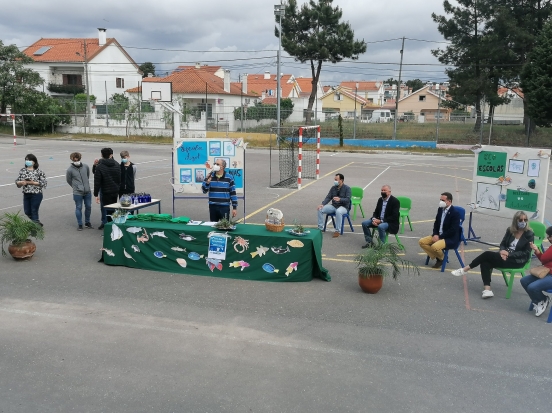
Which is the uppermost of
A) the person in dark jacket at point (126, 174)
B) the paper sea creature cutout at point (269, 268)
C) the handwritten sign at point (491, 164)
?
the handwritten sign at point (491, 164)

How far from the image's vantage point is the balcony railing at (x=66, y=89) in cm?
6375

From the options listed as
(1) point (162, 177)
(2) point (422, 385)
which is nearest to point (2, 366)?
(2) point (422, 385)

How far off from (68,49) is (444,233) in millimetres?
67774

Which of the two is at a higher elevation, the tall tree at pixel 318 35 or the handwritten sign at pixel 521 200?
the tall tree at pixel 318 35

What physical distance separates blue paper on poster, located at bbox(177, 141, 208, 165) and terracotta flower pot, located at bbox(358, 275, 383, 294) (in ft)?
19.3

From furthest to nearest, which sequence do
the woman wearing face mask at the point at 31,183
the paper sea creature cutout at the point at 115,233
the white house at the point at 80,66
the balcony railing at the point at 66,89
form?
the white house at the point at 80,66 → the balcony railing at the point at 66,89 → the woman wearing face mask at the point at 31,183 → the paper sea creature cutout at the point at 115,233

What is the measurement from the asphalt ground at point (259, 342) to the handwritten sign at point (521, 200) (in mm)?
2292

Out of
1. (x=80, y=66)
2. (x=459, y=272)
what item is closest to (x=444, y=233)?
(x=459, y=272)

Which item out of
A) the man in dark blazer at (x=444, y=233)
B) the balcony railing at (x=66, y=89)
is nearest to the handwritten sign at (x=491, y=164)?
the man in dark blazer at (x=444, y=233)

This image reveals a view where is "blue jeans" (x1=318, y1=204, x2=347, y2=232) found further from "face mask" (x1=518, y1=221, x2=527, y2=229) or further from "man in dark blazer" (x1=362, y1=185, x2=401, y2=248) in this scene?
"face mask" (x1=518, y1=221, x2=527, y2=229)

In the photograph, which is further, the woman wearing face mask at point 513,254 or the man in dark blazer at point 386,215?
the man in dark blazer at point 386,215

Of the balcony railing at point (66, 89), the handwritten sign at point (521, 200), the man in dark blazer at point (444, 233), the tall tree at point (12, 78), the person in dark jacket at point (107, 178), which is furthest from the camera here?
the balcony railing at point (66, 89)

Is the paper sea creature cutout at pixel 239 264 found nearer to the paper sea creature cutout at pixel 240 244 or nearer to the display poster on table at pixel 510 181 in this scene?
the paper sea creature cutout at pixel 240 244

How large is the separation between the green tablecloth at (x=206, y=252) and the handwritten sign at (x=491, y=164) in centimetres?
485
